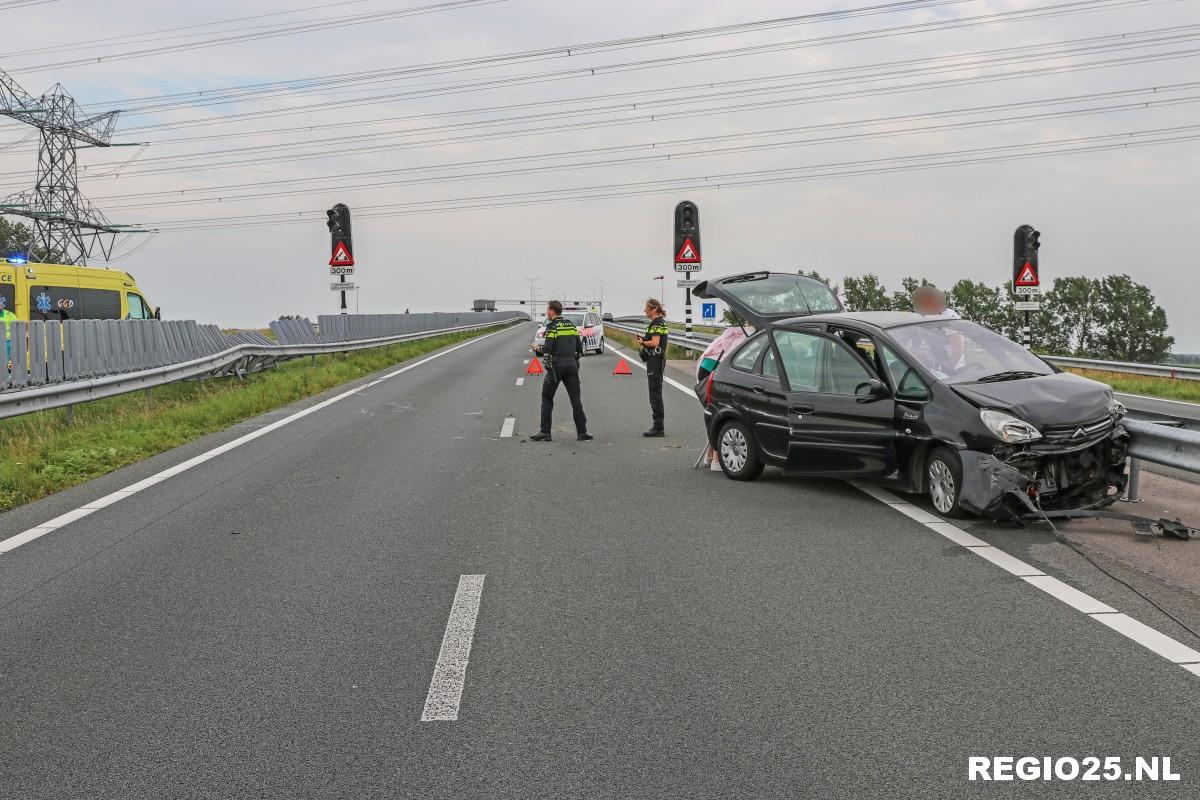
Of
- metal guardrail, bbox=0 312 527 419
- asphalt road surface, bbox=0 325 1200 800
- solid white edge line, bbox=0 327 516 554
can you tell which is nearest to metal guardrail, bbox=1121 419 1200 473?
asphalt road surface, bbox=0 325 1200 800

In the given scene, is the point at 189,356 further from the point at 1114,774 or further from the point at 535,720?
the point at 1114,774

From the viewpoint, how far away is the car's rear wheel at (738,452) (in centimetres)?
941

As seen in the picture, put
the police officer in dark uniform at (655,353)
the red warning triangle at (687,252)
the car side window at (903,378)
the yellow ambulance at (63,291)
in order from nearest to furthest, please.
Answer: the car side window at (903,378), the police officer in dark uniform at (655,353), the yellow ambulance at (63,291), the red warning triangle at (687,252)

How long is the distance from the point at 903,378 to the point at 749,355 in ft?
6.52

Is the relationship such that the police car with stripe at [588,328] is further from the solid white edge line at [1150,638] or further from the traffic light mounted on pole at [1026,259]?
the solid white edge line at [1150,638]

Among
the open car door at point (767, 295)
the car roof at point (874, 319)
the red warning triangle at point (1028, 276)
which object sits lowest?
the car roof at point (874, 319)

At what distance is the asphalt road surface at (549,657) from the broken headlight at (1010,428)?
66cm

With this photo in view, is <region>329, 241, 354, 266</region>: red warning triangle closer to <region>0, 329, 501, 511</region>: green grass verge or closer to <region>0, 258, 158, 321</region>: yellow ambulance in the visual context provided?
<region>0, 329, 501, 511</region>: green grass verge

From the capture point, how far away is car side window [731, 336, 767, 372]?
965cm

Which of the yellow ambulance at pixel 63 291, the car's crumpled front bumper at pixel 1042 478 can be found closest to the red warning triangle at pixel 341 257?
the yellow ambulance at pixel 63 291

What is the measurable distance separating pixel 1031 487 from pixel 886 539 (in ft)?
3.55

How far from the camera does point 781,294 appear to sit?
461 inches

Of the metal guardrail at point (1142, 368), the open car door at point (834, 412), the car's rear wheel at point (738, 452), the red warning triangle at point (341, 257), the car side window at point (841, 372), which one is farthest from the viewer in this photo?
the metal guardrail at point (1142, 368)

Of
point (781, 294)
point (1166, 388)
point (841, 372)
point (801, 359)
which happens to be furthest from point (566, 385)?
point (1166, 388)
